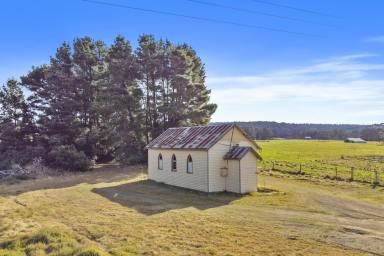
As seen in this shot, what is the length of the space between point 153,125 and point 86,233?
93.1 ft

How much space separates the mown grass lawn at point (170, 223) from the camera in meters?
10.3

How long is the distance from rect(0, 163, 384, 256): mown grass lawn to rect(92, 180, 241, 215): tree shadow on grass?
51 millimetres

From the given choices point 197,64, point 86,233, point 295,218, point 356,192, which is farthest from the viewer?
point 197,64

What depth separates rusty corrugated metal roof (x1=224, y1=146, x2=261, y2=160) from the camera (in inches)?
810

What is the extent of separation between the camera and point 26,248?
424 inches

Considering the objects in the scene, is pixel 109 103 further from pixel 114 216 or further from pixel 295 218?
pixel 295 218

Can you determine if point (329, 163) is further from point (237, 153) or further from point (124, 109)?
point (237, 153)

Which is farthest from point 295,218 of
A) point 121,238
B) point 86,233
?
point 86,233

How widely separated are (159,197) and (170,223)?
662 centimetres

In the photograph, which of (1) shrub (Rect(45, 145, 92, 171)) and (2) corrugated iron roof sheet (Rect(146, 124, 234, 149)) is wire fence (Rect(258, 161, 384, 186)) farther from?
(1) shrub (Rect(45, 145, 92, 171))

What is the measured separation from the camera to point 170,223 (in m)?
13.2

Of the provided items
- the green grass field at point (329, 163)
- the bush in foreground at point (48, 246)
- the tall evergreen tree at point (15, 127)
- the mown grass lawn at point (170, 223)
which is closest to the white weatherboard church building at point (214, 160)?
the mown grass lawn at point (170, 223)

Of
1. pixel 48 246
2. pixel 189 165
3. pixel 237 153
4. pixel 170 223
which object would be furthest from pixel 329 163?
pixel 48 246

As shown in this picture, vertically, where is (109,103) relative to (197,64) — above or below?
below
